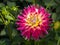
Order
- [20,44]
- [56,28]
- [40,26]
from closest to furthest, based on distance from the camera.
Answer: [40,26], [56,28], [20,44]

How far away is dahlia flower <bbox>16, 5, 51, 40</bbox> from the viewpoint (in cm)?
105

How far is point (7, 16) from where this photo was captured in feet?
4.23

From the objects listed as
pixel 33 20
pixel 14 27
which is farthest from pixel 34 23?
pixel 14 27

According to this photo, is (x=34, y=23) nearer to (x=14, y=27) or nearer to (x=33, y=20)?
(x=33, y=20)

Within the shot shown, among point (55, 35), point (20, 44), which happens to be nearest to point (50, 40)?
point (55, 35)

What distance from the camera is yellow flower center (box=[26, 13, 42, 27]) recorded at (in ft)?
3.57

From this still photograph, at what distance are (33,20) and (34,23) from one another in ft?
0.07

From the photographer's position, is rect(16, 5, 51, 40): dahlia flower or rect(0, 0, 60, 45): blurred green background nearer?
rect(16, 5, 51, 40): dahlia flower

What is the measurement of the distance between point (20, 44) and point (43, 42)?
0.16 m

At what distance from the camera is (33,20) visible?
1105 millimetres

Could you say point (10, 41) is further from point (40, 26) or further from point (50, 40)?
point (40, 26)

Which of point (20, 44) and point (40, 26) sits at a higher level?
point (40, 26)

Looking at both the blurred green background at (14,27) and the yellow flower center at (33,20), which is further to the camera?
the blurred green background at (14,27)

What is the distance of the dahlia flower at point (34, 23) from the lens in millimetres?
1055
